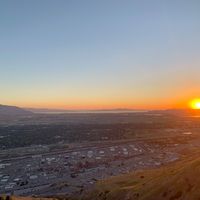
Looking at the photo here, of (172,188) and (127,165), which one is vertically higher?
(172,188)

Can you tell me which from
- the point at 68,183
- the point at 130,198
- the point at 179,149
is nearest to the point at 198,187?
the point at 130,198

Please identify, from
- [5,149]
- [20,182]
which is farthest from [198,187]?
[5,149]

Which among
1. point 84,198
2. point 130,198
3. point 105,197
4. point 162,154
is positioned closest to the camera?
point 130,198

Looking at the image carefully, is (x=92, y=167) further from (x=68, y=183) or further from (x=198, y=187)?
(x=198, y=187)

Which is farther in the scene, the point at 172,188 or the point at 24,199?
the point at 24,199

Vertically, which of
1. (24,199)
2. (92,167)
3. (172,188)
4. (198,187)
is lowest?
(92,167)

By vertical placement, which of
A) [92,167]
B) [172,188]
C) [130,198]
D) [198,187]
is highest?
[198,187]

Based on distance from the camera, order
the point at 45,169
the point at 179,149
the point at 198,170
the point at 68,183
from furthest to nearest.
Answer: the point at 179,149, the point at 45,169, the point at 68,183, the point at 198,170

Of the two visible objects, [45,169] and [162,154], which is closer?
[45,169]

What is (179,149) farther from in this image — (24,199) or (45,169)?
(24,199)
